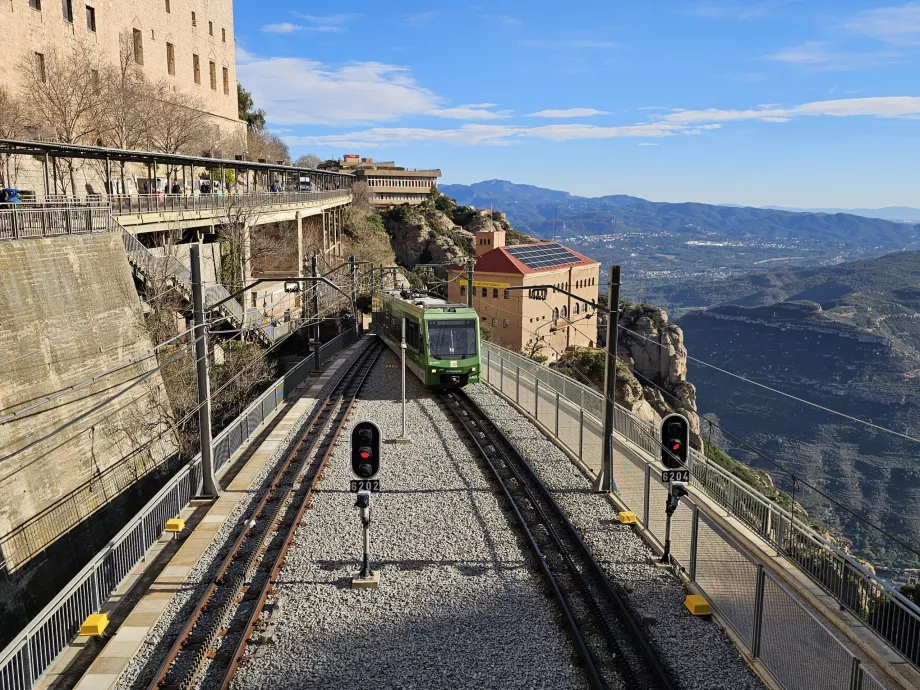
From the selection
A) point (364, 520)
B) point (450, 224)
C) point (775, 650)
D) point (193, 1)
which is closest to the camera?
point (775, 650)

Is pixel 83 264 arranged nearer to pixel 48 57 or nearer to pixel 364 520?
pixel 364 520

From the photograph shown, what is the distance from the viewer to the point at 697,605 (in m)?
10.7

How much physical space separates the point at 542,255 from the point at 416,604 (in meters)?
76.5

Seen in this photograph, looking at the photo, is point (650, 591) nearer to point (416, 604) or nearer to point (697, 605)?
point (697, 605)

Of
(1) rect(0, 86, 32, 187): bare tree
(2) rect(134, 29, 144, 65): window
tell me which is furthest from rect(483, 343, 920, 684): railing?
(2) rect(134, 29, 144, 65): window

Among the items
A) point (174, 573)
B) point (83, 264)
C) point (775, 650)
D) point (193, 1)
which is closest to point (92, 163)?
point (83, 264)

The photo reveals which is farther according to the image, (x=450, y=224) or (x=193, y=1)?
(x=450, y=224)

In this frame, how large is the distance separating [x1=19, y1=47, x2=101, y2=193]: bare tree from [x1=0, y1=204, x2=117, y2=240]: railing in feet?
39.2

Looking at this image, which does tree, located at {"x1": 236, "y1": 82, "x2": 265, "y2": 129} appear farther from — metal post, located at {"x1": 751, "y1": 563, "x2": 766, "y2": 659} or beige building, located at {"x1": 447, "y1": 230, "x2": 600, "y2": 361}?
metal post, located at {"x1": 751, "y1": 563, "x2": 766, "y2": 659}

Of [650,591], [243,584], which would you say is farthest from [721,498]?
[243,584]

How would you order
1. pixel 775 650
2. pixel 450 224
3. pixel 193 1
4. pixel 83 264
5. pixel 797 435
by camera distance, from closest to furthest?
pixel 775 650 < pixel 83 264 < pixel 193 1 < pixel 450 224 < pixel 797 435

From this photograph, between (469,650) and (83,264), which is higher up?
(83,264)

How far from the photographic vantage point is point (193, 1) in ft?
197

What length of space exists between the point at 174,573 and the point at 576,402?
12494 mm
